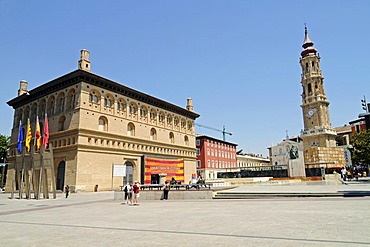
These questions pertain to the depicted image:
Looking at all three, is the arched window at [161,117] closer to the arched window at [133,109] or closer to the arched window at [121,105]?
the arched window at [133,109]

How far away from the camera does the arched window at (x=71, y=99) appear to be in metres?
39.0

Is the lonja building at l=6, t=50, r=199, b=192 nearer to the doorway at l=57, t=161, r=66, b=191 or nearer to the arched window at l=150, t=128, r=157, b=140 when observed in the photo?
the doorway at l=57, t=161, r=66, b=191

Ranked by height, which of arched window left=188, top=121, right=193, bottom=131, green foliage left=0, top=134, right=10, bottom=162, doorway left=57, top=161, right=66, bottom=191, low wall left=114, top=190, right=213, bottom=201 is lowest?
low wall left=114, top=190, right=213, bottom=201

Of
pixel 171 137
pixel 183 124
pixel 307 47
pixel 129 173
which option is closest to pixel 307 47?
pixel 307 47

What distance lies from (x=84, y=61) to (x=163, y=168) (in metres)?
23.1

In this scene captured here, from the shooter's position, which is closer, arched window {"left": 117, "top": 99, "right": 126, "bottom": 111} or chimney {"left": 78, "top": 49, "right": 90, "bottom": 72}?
chimney {"left": 78, "top": 49, "right": 90, "bottom": 72}

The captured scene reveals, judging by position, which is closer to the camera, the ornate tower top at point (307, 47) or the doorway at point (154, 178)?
the doorway at point (154, 178)

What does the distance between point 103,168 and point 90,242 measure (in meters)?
33.3

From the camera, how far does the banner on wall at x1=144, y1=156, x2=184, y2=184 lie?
45737 millimetres

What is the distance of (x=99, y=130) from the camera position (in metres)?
39.7

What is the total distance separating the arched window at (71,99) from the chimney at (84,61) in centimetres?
380

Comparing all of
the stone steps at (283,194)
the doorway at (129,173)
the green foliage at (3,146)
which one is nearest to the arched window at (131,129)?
the doorway at (129,173)

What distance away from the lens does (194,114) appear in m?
63.6

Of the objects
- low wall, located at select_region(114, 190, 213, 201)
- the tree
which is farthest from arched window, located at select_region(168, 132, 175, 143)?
the tree
